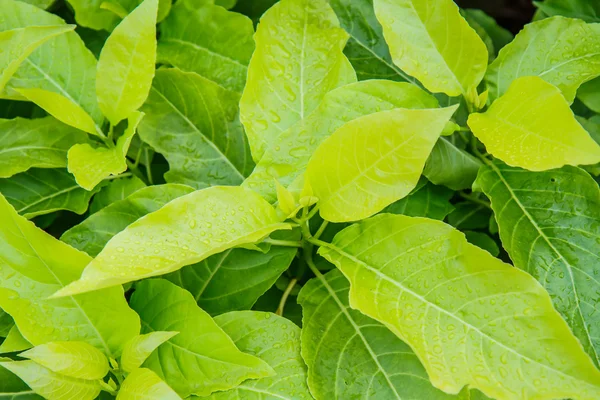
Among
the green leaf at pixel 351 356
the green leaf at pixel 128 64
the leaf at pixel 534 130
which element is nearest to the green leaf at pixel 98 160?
the green leaf at pixel 128 64

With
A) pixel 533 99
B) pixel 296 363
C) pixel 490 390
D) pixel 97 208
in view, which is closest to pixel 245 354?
pixel 296 363

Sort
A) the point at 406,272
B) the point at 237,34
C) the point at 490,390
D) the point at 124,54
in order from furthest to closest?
the point at 237,34
the point at 124,54
the point at 406,272
the point at 490,390

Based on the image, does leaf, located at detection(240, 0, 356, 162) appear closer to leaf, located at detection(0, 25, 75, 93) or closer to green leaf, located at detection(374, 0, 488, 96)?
green leaf, located at detection(374, 0, 488, 96)

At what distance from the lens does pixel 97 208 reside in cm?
103

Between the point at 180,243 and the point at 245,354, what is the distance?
19 cm

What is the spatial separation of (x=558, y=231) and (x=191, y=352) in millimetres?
573

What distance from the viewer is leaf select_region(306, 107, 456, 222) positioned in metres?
0.72

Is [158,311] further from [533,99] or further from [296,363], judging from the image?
[533,99]

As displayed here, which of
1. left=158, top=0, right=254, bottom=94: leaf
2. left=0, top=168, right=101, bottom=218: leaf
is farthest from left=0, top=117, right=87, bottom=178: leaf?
left=158, top=0, right=254, bottom=94: leaf

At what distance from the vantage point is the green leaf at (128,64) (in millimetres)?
919

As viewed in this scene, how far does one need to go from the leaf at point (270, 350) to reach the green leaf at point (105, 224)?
22cm

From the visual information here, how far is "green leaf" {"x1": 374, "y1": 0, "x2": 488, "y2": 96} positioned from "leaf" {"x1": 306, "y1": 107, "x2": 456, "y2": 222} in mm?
214

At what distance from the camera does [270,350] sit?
848mm

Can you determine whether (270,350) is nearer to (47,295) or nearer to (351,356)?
(351,356)
